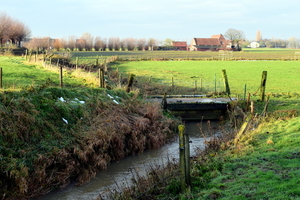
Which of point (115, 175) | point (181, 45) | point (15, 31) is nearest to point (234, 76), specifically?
point (115, 175)

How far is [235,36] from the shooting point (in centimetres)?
15300

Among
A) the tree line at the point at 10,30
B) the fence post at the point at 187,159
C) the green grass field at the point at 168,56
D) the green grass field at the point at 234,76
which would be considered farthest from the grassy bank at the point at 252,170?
the tree line at the point at 10,30

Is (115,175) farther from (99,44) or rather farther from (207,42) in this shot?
(207,42)

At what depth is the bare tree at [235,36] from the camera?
150 m

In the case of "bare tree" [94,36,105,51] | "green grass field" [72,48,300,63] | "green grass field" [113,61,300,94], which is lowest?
"green grass field" [113,61,300,94]

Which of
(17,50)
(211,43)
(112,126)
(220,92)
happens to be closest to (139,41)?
(211,43)

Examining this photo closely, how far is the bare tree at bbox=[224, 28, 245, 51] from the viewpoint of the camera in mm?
150250

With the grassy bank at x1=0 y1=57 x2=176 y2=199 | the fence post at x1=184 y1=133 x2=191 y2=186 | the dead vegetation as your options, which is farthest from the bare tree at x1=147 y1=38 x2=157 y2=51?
the fence post at x1=184 y1=133 x2=191 y2=186

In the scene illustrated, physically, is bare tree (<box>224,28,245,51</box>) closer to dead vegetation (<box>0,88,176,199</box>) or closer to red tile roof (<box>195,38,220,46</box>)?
red tile roof (<box>195,38,220,46</box>)

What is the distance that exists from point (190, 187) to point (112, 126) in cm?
810

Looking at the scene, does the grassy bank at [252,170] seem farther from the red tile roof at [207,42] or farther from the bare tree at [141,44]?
the red tile roof at [207,42]

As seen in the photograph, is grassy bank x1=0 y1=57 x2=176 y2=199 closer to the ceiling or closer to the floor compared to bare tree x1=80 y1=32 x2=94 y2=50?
closer to the floor

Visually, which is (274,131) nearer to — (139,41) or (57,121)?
(57,121)

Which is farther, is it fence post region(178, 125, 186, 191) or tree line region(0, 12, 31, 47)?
tree line region(0, 12, 31, 47)
